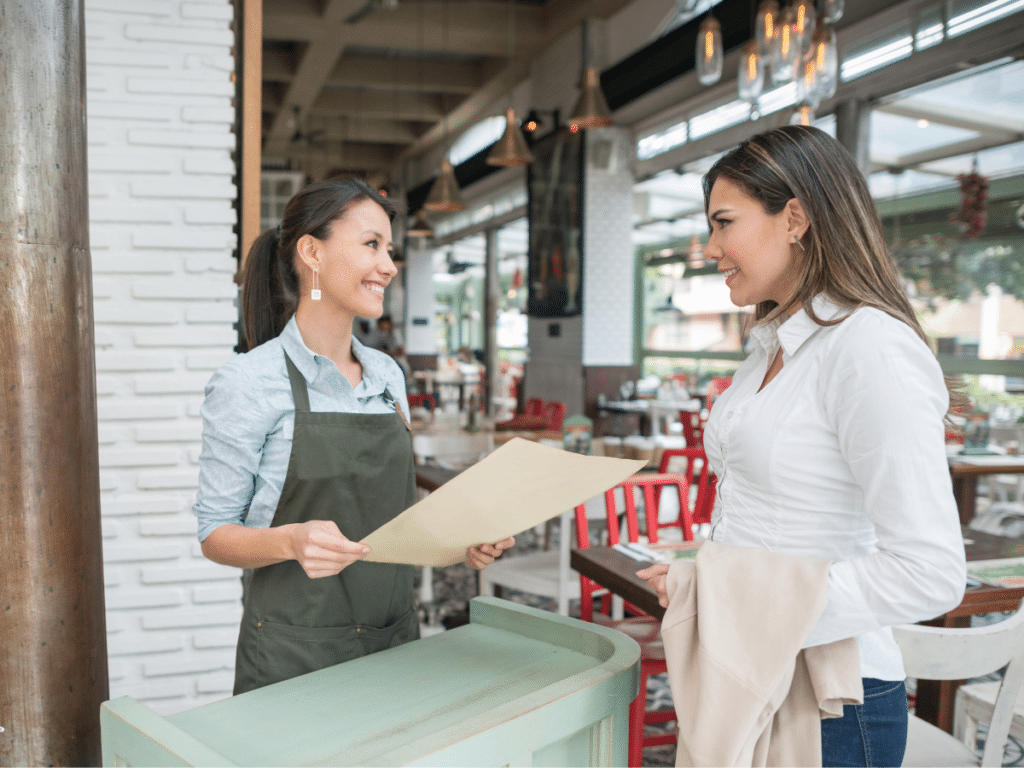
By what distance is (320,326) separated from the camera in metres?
1.58

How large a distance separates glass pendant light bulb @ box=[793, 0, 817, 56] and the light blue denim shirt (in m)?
3.16

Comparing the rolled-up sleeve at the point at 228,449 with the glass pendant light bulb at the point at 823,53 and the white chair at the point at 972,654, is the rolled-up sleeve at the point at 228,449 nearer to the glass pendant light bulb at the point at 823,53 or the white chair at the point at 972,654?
the white chair at the point at 972,654

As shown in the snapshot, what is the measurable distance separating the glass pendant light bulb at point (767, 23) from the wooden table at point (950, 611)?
2.39 m

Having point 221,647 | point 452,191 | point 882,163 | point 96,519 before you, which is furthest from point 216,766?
point 452,191

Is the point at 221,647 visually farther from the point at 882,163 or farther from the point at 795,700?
the point at 882,163

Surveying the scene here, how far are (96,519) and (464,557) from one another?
70cm

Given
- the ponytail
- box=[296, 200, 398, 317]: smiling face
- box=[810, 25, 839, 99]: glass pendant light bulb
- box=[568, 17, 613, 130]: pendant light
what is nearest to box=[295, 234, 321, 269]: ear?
box=[296, 200, 398, 317]: smiling face

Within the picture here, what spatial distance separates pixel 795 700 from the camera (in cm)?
110

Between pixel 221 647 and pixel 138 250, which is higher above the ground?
pixel 138 250

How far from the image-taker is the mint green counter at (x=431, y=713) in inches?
38.4

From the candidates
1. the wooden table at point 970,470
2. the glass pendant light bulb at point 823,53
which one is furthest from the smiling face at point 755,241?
the wooden table at point 970,470

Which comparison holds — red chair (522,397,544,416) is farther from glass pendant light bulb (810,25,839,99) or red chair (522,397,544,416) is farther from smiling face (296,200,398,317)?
smiling face (296,200,398,317)

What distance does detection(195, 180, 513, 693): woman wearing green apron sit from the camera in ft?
4.58

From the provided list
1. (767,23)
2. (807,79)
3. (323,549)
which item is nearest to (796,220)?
(323,549)
